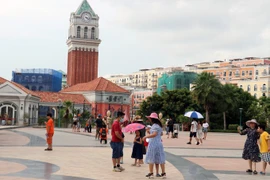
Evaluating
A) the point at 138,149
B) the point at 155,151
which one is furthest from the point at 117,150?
the point at 155,151

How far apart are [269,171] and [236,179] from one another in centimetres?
284

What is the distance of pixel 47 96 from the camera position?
80062mm

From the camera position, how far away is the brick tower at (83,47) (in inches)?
4028

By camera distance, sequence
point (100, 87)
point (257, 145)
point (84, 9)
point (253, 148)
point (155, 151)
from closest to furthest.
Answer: point (155, 151), point (253, 148), point (257, 145), point (100, 87), point (84, 9)

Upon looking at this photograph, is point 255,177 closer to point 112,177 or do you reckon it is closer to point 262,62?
point 112,177

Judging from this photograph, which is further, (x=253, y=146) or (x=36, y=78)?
(x=36, y=78)

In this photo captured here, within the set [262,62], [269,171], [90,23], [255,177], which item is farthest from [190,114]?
[262,62]

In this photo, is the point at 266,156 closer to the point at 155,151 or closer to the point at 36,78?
the point at 155,151

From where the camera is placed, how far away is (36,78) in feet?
332

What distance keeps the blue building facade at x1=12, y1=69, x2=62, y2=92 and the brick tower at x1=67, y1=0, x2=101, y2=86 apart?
18.1ft

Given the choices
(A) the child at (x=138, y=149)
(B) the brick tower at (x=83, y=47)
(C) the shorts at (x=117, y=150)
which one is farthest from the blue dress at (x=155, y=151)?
(B) the brick tower at (x=83, y=47)

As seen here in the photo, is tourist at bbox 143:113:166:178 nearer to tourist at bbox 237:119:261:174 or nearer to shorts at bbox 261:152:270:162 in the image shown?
tourist at bbox 237:119:261:174

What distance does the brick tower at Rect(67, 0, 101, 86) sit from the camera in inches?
4028

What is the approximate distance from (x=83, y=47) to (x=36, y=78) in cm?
1321
